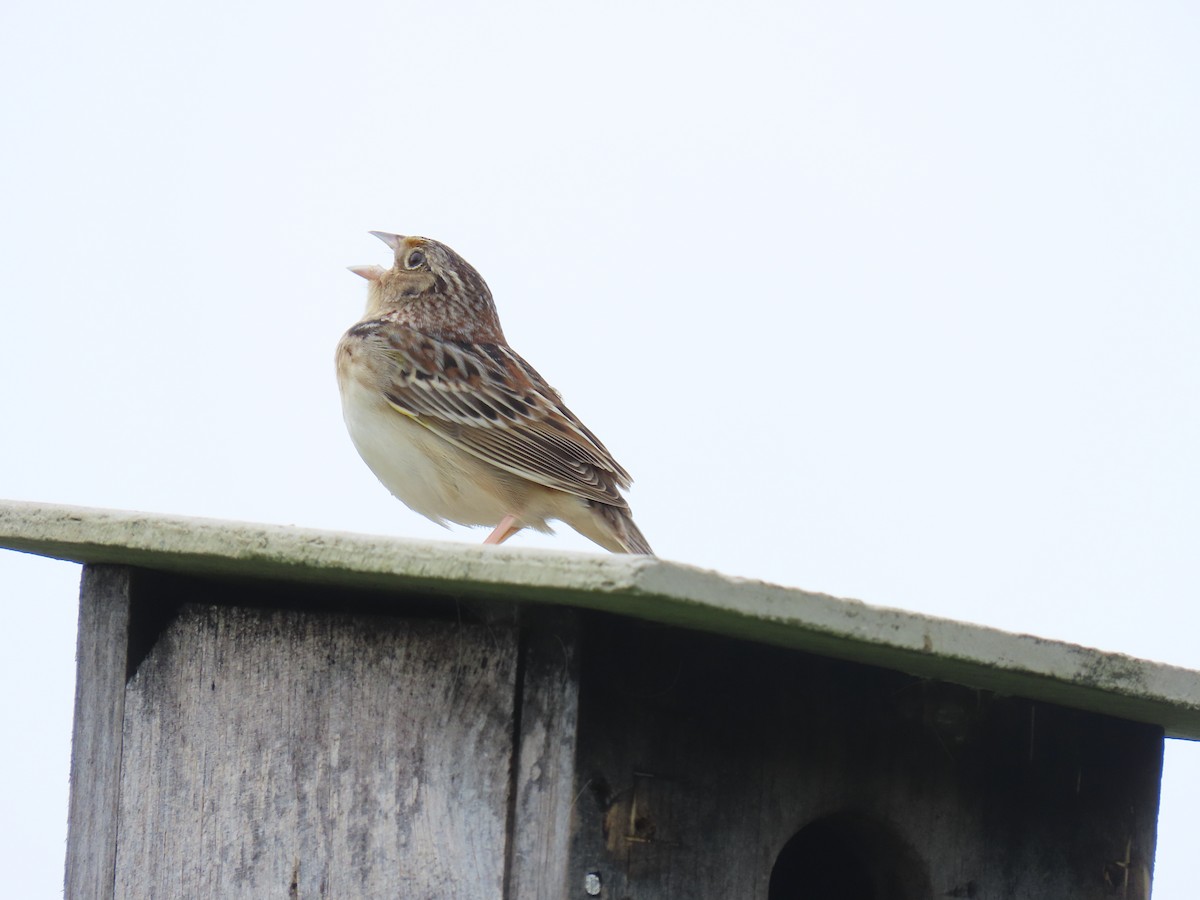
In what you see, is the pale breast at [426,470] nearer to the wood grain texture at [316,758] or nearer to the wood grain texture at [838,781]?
the wood grain texture at [838,781]

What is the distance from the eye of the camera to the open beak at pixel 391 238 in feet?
19.2

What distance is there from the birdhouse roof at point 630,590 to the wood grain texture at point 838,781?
8 cm

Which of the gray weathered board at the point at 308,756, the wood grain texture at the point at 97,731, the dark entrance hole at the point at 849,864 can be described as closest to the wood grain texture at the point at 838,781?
the dark entrance hole at the point at 849,864

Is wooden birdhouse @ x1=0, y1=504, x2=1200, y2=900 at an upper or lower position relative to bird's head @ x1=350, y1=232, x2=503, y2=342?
lower

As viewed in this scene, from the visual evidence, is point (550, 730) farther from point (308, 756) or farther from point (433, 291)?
point (433, 291)

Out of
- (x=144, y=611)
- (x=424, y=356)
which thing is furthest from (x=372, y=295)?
(x=144, y=611)

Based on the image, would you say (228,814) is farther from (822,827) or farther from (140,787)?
(822,827)

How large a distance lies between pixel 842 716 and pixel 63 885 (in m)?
1.41

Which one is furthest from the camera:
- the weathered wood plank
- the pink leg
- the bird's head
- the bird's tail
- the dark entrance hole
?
the bird's head

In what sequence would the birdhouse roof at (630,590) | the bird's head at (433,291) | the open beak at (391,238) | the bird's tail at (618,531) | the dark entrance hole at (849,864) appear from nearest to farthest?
the birdhouse roof at (630,590) < the dark entrance hole at (849,864) < the bird's tail at (618,531) < the bird's head at (433,291) < the open beak at (391,238)

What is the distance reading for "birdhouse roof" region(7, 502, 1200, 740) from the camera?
196 centimetres

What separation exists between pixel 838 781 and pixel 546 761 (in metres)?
0.58

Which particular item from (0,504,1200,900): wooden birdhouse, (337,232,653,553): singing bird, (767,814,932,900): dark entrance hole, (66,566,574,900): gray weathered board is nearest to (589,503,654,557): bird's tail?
(337,232,653,553): singing bird

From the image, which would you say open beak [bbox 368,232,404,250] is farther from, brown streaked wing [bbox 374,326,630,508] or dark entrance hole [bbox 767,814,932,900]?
dark entrance hole [bbox 767,814,932,900]
